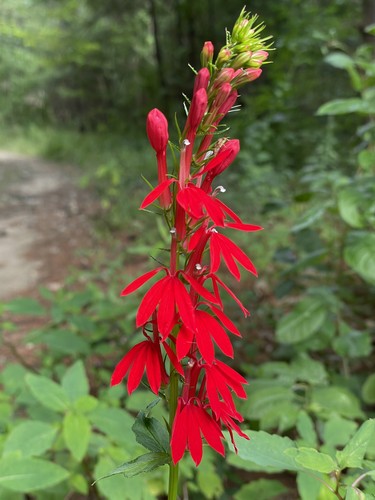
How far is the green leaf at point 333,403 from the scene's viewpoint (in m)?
1.69

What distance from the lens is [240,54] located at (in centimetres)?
72

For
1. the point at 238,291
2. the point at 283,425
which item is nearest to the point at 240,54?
the point at 283,425

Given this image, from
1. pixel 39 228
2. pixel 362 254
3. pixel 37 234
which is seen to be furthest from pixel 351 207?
pixel 39 228

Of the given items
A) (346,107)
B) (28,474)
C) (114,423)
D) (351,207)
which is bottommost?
(114,423)

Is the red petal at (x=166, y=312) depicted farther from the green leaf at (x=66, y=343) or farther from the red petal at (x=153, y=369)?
the green leaf at (x=66, y=343)

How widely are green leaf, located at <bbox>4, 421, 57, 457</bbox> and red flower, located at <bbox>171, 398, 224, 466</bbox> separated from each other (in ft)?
2.42

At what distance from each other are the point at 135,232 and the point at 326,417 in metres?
4.14

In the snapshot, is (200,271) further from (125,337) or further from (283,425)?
(125,337)

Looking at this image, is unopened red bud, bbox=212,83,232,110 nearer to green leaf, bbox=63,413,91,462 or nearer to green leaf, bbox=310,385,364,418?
green leaf, bbox=63,413,91,462

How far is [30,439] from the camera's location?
129 centimetres

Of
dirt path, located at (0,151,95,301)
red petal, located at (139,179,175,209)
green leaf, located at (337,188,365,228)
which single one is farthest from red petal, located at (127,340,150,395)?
dirt path, located at (0,151,95,301)

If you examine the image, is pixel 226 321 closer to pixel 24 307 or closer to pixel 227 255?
pixel 227 255

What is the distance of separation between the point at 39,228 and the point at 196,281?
251 inches

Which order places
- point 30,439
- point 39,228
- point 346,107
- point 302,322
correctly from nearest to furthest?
point 30,439
point 346,107
point 302,322
point 39,228
